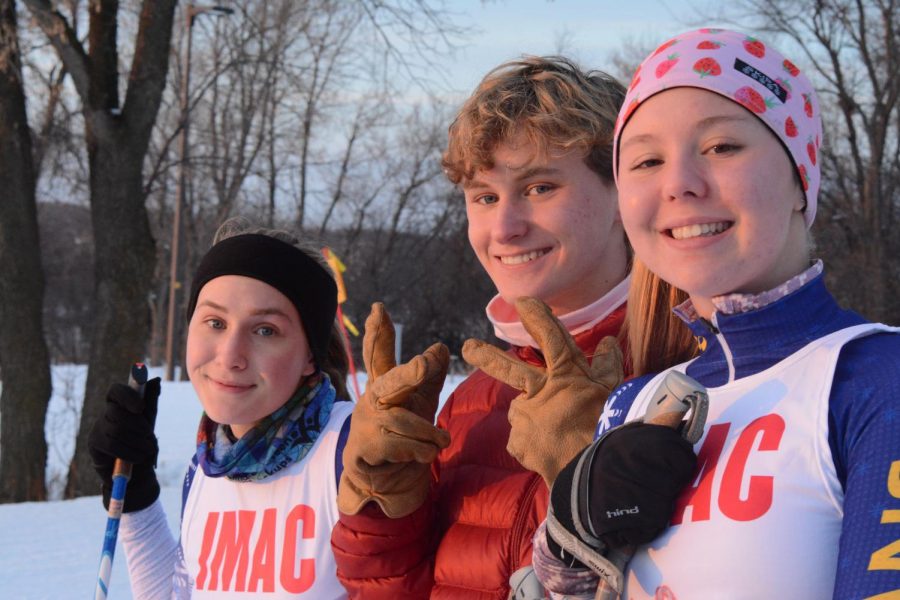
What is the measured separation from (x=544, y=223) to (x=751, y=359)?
676 millimetres

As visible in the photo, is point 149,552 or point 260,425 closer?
point 260,425

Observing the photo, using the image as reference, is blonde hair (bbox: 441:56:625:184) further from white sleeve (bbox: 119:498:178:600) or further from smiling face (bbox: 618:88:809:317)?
white sleeve (bbox: 119:498:178:600)

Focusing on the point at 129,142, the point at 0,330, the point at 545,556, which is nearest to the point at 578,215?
the point at 545,556

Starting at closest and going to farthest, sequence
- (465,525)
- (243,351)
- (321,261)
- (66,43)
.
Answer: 1. (465,525)
2. (243,351)
3. (321,261)
4. (66,43)

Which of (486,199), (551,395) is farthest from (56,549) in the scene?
(551,395)

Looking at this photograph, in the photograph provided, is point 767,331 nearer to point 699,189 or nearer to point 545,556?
point 699,189

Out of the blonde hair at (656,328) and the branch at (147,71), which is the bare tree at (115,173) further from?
the blonde hair at (656,328)

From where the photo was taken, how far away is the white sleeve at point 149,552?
2.78 metres

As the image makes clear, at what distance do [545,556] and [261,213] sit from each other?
20.5 meters

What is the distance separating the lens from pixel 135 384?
278 cm

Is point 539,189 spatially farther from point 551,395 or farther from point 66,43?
point 66,43

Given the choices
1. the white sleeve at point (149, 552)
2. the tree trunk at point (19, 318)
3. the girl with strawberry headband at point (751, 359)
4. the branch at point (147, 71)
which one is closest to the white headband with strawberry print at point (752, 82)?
the girl with strawberry headband at point (751, 359)

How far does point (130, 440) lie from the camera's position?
2768mm

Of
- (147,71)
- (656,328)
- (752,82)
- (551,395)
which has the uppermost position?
(147,71)
